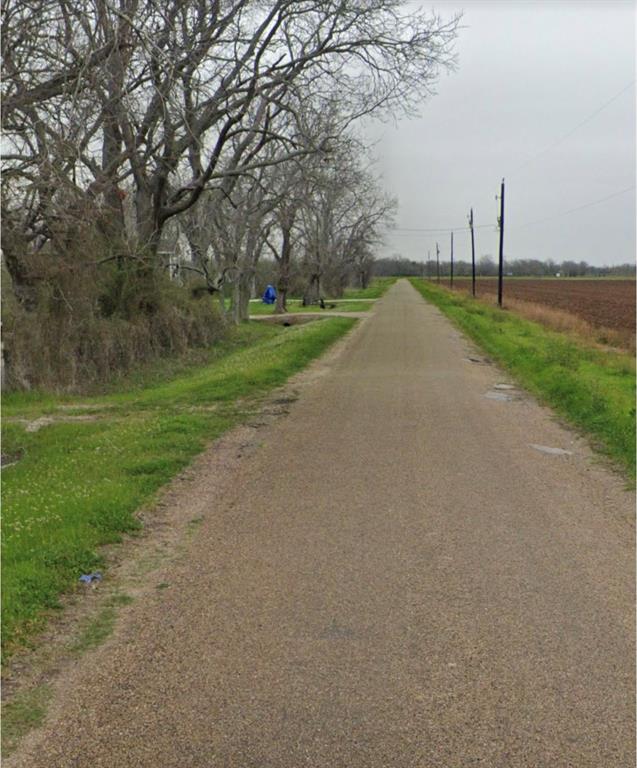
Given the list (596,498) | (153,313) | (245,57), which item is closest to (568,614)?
(596,498)

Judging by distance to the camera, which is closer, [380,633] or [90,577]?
[380,633]

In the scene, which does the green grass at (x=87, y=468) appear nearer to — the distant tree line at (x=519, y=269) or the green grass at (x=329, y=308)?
the green grass at (x=329, y=308)

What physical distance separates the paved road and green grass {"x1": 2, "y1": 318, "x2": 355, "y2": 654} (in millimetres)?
636

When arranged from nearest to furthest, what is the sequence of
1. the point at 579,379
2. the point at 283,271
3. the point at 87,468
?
the point at 87,468
the point at 579,379
the point at 283,271

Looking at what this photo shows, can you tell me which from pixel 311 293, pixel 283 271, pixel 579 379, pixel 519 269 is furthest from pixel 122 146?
pixel 519 269

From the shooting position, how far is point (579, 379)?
13.7 m

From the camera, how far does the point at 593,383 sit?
13.4 meters

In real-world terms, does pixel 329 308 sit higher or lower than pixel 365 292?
lower

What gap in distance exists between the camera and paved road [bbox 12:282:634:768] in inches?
126

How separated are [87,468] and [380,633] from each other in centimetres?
467

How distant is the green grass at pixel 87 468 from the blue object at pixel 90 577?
0.17 ft

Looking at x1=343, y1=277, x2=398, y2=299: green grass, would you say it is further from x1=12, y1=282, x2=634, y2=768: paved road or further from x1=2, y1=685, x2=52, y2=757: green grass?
x1=2, y1=685, x2=52, y2=757: green grass

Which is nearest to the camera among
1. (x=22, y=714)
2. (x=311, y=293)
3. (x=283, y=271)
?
(x=22, y=714)

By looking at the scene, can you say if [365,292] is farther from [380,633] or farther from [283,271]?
[380,633]
